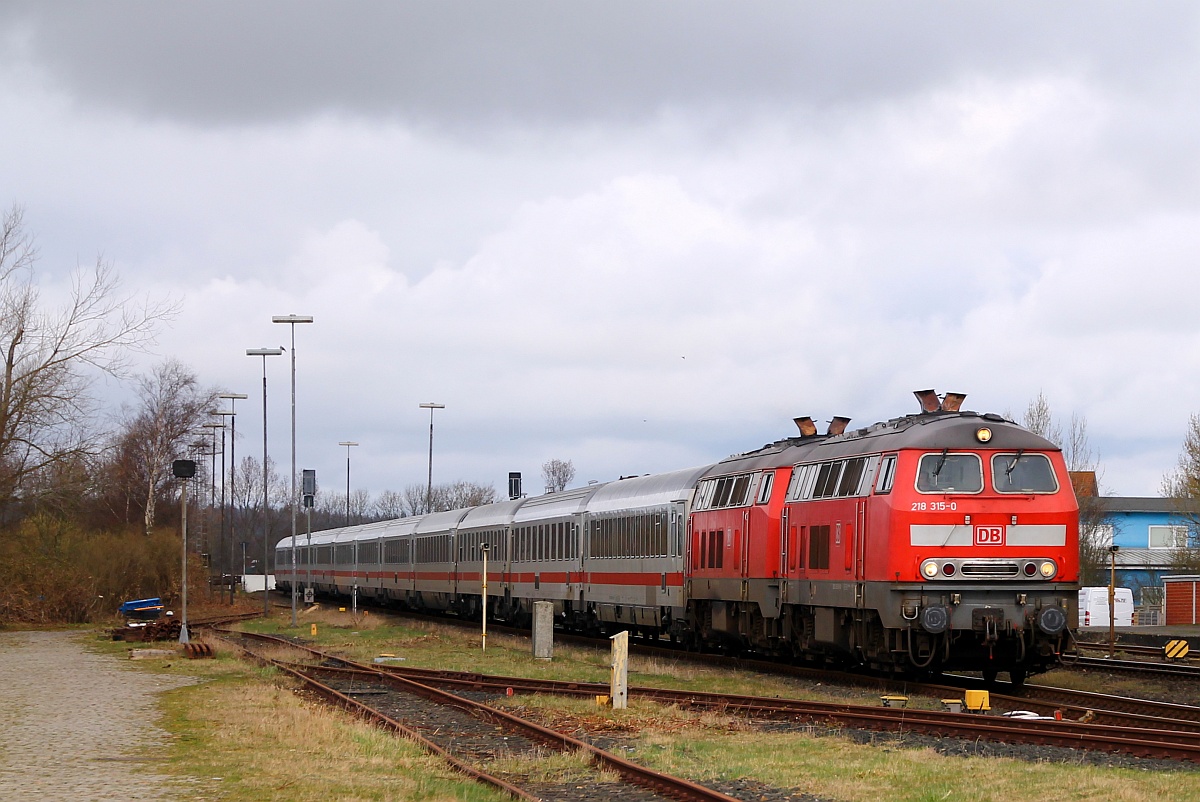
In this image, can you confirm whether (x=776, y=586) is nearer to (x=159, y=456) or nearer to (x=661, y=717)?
(x=661, y=717)

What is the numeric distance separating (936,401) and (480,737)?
32.0ft

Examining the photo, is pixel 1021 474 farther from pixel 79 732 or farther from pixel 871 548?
pixel 79 732

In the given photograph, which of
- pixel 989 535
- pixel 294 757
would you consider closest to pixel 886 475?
pixel 989 535

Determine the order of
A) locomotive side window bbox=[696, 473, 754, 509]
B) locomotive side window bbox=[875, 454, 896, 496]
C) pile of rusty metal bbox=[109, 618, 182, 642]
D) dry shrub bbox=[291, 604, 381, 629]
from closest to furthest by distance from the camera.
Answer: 1. locomotive side window bbox=[875, 454, 896, 496]
2. locomotive side window bbox=[696, 473, 754, 509]
3. pile of rusty metal bbox=[109, 618, 182, 642]
4. dry shrub bbox=[291, 604, 381, 629]

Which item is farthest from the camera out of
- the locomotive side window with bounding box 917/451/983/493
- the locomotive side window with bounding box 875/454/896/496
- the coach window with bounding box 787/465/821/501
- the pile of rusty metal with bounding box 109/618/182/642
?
the pile of rusty metal with bounding box 109/618/182/642

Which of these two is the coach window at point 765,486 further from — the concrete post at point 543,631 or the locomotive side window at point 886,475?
the concrete post at point 543,631

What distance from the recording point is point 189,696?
22094 millimetres

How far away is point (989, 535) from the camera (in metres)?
20.2

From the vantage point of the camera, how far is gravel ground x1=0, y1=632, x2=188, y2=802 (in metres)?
12.5

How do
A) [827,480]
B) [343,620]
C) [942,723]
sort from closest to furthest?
[942,723] < [827,480] < [343,620]

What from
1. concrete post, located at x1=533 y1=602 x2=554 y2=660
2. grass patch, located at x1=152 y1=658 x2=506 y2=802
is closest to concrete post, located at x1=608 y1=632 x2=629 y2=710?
grass patch, located at x1=152 y1=658 x2=506 y2=802

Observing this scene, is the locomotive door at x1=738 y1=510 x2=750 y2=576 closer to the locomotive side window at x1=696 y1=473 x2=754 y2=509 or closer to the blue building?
the locomotive side window at x1=696 y1=473 x2=754 y2=509

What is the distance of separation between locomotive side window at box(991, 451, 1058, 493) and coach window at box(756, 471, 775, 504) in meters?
5.60

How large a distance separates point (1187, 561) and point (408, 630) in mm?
36540
